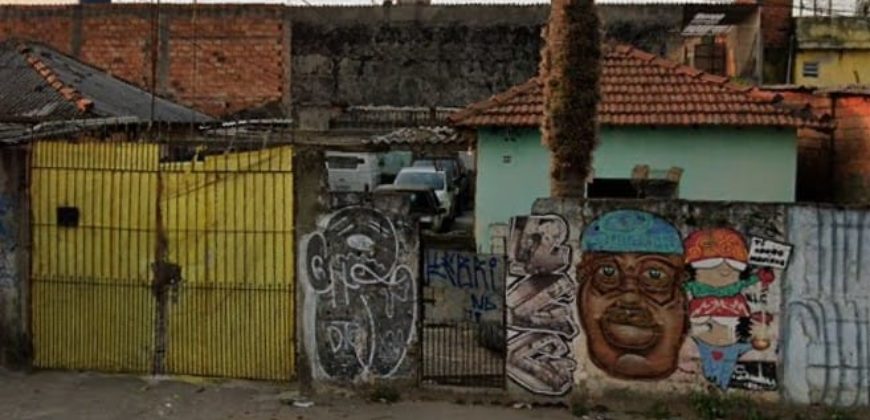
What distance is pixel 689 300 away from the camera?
8.58m

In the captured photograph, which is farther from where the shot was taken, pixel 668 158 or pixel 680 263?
pixel 668 158

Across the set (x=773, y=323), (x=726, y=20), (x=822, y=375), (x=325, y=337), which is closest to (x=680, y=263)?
(x=773, y=323)

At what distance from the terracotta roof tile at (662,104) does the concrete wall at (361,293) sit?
17.4ft

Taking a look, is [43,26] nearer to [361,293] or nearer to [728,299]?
[361,293]

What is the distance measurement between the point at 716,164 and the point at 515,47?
39.5 feet

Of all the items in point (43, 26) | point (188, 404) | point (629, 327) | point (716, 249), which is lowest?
point (188, 404)

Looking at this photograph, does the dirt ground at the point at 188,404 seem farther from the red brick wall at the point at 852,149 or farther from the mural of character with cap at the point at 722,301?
the red brick wall at the point at 852,149

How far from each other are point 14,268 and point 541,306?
5.83 m

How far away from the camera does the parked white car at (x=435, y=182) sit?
23875 millimetres

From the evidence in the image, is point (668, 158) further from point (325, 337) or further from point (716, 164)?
point (325, 337)

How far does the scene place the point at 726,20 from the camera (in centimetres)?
2275

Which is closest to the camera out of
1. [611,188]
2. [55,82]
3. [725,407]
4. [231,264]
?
[725,407]

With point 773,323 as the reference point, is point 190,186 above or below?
above

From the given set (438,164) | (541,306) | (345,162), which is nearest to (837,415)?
(541,306)
